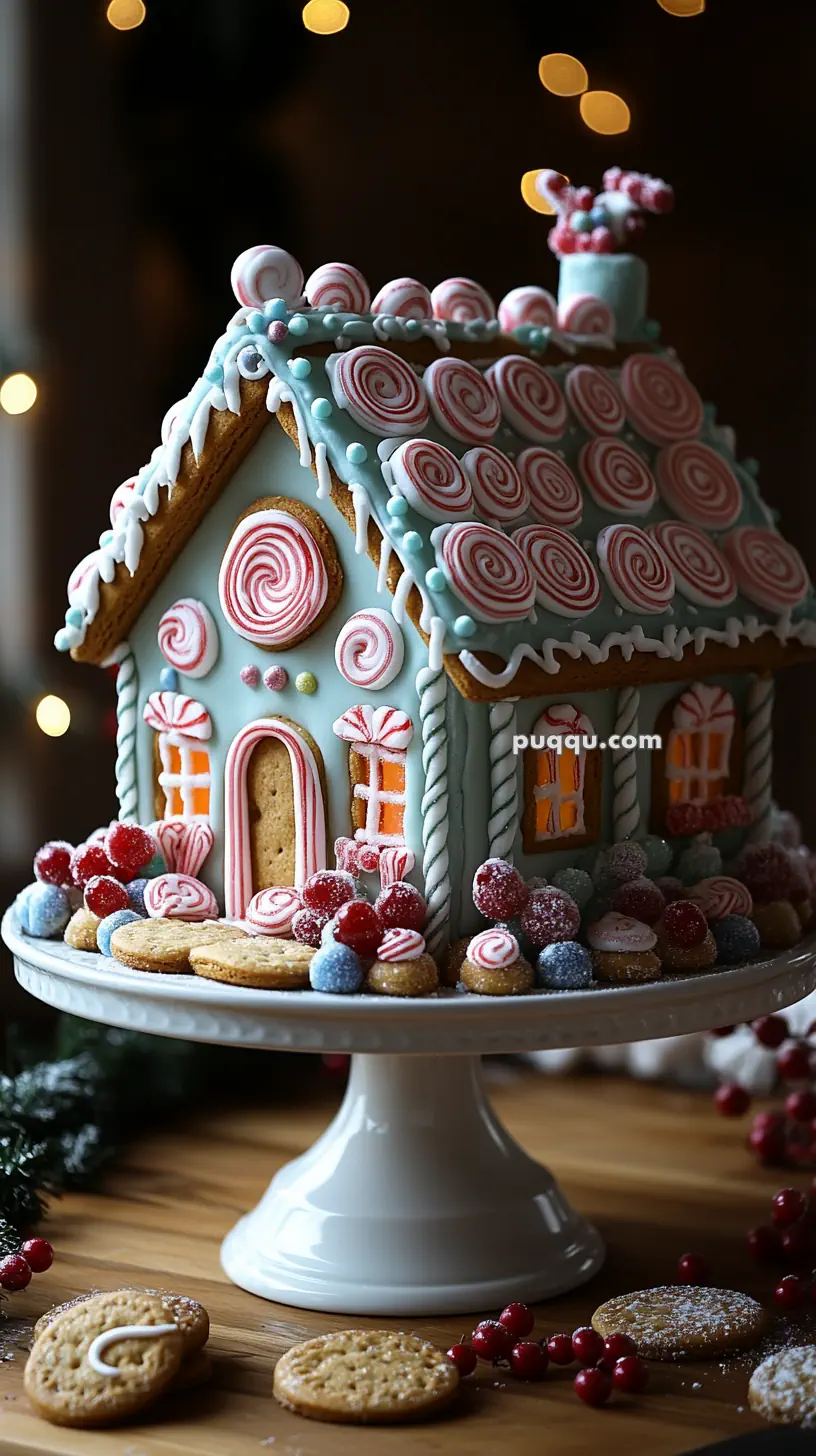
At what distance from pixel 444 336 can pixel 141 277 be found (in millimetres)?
1188

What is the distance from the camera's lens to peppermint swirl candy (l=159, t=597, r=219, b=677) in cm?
213

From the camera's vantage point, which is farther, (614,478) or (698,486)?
(698,486)

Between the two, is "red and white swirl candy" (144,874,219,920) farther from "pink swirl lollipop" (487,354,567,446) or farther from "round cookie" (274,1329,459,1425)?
"pink swirl lollipop" (487,354,567,446)

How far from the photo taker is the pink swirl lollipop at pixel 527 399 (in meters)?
2.20

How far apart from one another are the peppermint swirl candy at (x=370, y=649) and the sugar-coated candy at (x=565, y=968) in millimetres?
333

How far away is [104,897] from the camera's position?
2100 mm

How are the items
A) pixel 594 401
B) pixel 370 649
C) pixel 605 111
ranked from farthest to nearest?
pixel 605 111 → pixel 594 401 → pixel 370 649

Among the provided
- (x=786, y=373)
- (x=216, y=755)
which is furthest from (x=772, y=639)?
(x=786, y=373)

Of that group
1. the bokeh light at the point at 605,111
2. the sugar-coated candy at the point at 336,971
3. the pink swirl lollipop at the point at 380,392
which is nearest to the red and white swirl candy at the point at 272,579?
the pink swirl lollipop at the point at 380,392

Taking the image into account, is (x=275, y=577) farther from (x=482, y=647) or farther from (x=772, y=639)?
(x=772, y=639)

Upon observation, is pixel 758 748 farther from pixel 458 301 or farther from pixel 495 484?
pixel 458 301

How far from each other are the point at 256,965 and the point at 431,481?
0.53m

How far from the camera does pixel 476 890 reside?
1980 millimetres

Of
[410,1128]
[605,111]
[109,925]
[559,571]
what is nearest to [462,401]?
[559,571]
